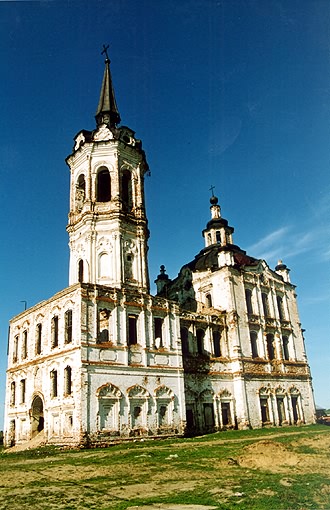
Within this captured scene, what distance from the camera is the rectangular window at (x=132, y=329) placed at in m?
26.3

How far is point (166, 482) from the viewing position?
37.0 feet

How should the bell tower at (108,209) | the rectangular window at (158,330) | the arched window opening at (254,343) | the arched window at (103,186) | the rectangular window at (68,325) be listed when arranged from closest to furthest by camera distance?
the rectangular window at (68,325)
the rectangular window at (158,330)
the bell tower at (108,209)
the arched window at (103,186)
the arched window opening at (254,343)

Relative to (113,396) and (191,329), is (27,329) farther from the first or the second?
(191,329)

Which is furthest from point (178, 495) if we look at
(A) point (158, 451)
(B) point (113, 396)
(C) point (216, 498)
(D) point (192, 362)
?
(D) point (192, 362)

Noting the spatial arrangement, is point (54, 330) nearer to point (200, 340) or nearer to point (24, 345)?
point (24, 345)

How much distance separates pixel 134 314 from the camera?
87.1 feet

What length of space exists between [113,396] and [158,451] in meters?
6.01

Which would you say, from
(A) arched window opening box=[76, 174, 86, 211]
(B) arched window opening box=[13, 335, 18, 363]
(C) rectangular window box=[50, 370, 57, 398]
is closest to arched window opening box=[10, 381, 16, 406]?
(B) arched window opening box=[13, 335, 18, 363]

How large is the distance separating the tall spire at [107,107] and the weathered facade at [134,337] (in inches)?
4.7

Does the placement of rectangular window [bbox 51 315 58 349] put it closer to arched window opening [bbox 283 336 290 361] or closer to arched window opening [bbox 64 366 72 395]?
arched window opening [bbox 64 366 72 395]

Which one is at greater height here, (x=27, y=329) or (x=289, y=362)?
(x=27, y=329)

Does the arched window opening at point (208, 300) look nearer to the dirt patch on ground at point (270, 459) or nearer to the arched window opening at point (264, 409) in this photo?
the arched window opening at point (264, 409)

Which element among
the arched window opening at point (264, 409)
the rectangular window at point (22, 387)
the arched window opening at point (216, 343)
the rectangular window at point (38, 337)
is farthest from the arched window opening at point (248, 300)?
the rectangular window at point (22, 387)

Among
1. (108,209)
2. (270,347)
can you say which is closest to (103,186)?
(108,209)
